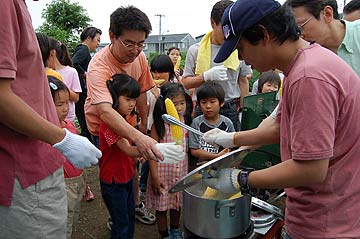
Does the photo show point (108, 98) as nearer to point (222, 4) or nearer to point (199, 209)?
point (199, 209)

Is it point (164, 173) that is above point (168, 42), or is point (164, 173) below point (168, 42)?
below

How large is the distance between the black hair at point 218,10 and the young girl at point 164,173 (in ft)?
2.66

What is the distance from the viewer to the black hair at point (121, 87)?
2.42 m

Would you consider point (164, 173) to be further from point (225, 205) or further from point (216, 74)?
point (216, 74)

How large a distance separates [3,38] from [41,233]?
778mm

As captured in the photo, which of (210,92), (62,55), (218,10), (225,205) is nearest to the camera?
(225,205)

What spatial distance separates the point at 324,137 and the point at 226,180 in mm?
528

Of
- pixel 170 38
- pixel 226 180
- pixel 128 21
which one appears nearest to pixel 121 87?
pixel 128 21

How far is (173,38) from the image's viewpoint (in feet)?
168

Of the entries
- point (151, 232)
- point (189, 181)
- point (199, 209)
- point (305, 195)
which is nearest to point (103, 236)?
point (151, 232)

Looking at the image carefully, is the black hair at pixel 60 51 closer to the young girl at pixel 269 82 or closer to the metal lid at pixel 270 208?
the young girl at pixel 269 82

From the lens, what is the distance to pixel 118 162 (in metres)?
2.55

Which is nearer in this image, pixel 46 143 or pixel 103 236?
pixel 46 143

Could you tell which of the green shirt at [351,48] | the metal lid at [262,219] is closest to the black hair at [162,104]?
the metal lid at [262,219]
